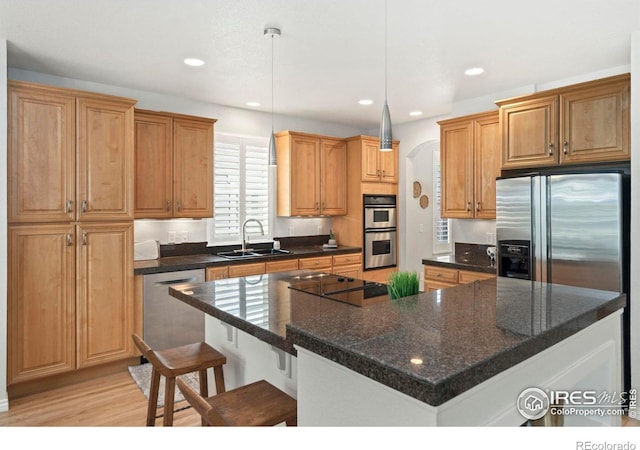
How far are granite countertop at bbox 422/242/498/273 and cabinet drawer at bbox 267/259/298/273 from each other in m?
1.40

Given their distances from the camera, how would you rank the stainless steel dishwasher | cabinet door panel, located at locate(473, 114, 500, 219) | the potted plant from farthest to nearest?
1. cabinet door panel, located at locate(473, 114, 500, 219)
2. the stainless steel dishwasher
3. the potted plant

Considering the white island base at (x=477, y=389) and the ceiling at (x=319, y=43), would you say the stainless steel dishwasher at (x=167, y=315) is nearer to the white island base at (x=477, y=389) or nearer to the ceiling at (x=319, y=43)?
the ceiling at (x=319, y=43)

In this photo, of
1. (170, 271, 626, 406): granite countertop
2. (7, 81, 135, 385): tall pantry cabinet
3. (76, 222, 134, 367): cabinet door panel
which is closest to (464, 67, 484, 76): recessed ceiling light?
(170, 271, 626, 406): granite countertop

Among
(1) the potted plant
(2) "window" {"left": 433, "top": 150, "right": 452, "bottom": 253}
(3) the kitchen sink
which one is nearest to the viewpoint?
(1) the potted plant

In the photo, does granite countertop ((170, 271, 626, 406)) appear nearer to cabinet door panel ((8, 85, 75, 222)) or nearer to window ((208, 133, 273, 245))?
cabinet door panel ((8, 85, 75, 222))

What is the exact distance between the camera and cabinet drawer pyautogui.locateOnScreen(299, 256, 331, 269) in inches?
188

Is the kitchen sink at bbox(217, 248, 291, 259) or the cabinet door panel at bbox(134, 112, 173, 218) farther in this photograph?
the kitchen sink at bbox(217, 248, 291, 259)

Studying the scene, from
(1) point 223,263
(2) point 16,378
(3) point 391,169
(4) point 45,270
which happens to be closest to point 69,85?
(4) point 45,270

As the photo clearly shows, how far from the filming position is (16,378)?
3.10 meters

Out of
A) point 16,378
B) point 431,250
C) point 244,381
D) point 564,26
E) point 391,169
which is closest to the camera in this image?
point 244,381

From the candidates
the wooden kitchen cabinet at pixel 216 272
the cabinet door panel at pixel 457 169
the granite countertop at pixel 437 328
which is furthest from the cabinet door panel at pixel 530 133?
the wooden kitchen cabinet at pixel 216 272

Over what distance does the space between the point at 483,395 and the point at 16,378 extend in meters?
3.42

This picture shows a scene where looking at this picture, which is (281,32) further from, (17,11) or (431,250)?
(431,250)

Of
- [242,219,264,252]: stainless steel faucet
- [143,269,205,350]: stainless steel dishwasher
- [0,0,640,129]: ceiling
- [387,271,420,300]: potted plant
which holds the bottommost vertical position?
[143,269,205,350]: stainless steel dishwasher
